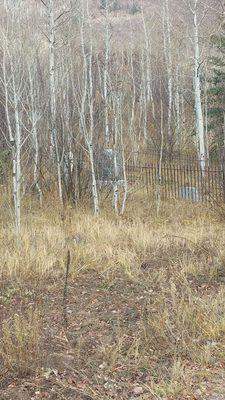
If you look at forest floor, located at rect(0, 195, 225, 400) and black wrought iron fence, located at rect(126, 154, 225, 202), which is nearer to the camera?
forest floor, located at rect(0, 195, 225, 400)

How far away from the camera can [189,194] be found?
37.2 feet

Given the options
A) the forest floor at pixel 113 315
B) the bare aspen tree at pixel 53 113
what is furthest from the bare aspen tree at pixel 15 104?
the bare aspen tree at pixel 53 113

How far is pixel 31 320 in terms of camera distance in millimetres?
3840

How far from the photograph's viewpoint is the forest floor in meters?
A: 3.10

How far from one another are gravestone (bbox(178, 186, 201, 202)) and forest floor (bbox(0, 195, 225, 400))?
3.44m

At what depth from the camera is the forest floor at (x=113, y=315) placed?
310 cm

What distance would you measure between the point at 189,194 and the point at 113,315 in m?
7.40

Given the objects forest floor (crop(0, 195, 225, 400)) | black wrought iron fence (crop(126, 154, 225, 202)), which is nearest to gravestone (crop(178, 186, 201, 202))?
black wrought iron fence (crop(126, 154, 225, 202))

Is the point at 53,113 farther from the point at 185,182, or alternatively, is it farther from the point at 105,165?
the point at 185,182

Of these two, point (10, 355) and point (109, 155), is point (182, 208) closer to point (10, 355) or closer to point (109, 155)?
point (109, 155)

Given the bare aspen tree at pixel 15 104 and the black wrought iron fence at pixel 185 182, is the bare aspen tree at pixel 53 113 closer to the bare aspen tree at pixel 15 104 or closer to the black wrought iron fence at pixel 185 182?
the bare aspen tree at pixel 15 104

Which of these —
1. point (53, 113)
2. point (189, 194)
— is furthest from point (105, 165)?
point (189, 194)

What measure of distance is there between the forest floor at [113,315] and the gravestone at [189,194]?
344 cm

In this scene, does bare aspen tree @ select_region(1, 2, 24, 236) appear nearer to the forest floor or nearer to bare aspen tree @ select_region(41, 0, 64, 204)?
the forest floor
